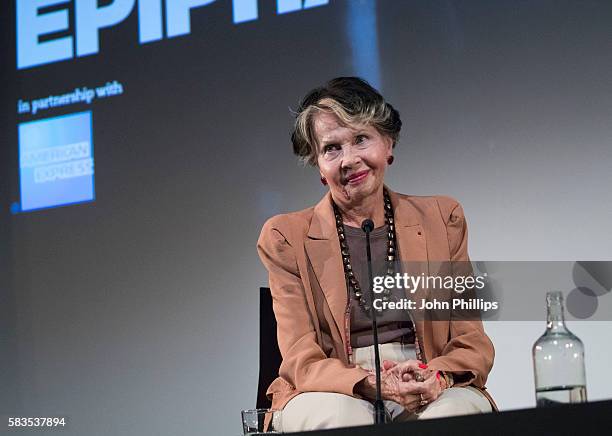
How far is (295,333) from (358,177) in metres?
0.46

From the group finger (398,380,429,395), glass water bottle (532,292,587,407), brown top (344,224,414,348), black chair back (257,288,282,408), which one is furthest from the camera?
black chair back (257,288,282,408)

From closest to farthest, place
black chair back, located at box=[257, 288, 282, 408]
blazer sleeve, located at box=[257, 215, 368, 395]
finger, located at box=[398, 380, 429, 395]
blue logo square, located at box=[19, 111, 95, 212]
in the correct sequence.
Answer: finger, located at box=[398, 380, 429, 395], blazer sleeve, located at box=[257, 215, 368, 395], black chair back, located at box=[257, 288, 282, 408], blue logo square, located at box=[19, 111, 95, 212]

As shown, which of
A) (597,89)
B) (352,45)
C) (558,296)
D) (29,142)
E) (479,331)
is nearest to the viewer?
(558,296)

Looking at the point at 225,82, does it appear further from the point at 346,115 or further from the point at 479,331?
the point at 479,331

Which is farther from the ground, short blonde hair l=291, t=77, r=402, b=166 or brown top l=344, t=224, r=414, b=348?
short blonde hair l=291, t=77, r=402, b=166

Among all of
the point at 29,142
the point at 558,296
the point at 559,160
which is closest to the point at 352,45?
the point at 559,160

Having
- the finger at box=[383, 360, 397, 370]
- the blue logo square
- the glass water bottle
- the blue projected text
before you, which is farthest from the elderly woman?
the blue logo square

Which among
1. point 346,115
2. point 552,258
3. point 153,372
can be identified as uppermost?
point 346,115

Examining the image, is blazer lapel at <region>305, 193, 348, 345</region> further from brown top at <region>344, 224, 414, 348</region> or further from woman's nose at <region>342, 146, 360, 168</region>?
woman's nose at <region>342, 146, 360, 168</region>

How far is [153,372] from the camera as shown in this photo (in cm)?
416

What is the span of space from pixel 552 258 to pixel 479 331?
120 cm

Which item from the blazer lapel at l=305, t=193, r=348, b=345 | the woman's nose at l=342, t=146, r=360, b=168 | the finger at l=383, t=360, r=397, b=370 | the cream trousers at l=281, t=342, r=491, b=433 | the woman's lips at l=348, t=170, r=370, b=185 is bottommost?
the cream trousers at l=281, t=342, r=491, b=433

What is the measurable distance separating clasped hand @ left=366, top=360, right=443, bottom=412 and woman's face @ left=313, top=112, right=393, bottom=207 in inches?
21.5

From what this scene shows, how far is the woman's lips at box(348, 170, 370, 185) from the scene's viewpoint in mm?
2506
